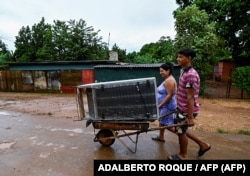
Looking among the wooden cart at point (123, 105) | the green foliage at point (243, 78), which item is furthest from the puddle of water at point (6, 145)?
the green foliage at point (243, 78)

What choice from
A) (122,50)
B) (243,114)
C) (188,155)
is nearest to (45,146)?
(188,155)

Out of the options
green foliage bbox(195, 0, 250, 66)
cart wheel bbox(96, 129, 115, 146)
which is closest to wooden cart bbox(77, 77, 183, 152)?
cart wheel bbox(96, 129, 115, 146)

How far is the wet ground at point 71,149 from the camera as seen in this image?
4656 millimetres

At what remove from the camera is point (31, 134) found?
685cm

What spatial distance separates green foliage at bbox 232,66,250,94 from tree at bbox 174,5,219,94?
1.61 meters

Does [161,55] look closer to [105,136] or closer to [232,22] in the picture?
[232,22]

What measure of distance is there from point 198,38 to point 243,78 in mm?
3440

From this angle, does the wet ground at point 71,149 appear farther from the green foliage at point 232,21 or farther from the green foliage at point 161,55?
the green foliage at point 232,21

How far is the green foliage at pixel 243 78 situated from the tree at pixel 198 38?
1.61 meters

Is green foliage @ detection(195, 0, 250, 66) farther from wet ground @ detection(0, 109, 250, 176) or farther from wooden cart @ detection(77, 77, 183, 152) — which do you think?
wooden cart @ detection(77, 77, 183, 152)

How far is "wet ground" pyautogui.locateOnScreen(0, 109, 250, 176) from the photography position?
466 centimetres

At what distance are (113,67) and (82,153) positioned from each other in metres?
10.5

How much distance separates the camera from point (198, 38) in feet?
51.2

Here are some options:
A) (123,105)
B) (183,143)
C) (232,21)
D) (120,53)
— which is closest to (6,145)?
(123,105)
